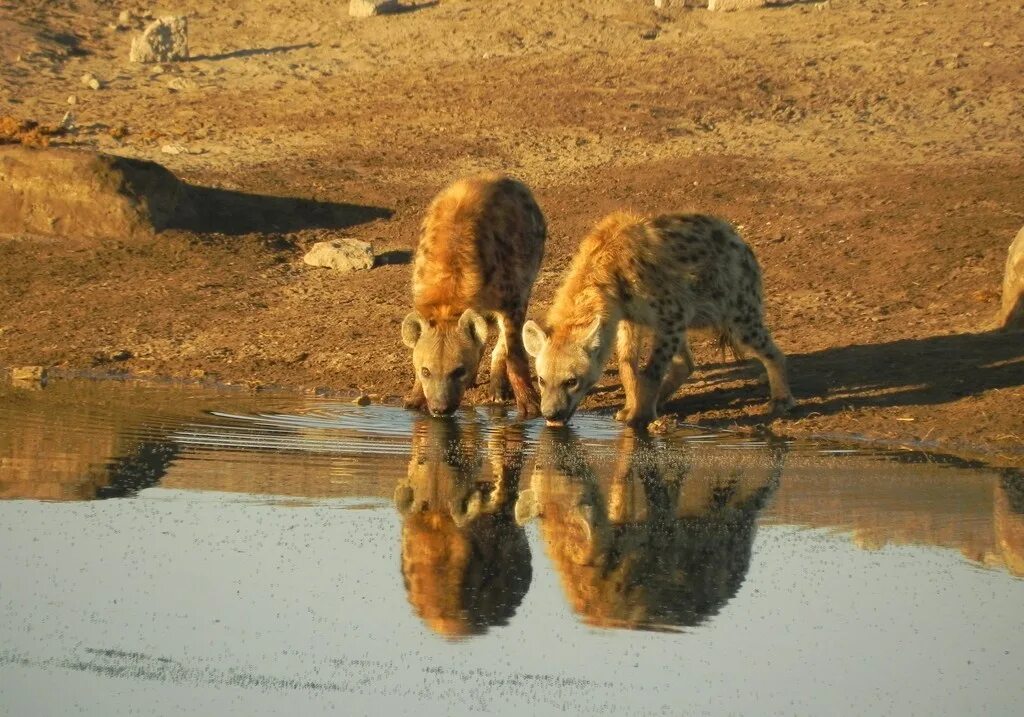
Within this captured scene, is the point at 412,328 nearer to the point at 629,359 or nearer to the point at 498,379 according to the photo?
the point at 498,379

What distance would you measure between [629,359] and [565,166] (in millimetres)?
5974

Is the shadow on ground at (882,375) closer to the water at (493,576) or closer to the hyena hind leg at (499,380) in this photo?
the hyena hind leg at (499,380)

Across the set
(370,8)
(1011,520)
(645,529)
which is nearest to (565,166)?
(370,8)

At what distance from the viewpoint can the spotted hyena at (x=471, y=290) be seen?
8.36 m

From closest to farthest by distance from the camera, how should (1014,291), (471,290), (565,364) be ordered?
(565,364)
(471,290)
(1014,291)

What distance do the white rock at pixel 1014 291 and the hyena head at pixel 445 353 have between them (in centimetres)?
302

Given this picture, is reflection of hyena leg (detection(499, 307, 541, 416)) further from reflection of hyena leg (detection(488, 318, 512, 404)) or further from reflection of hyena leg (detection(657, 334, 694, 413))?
reflection of hyena leg (detection(657, 334, 694, 413))

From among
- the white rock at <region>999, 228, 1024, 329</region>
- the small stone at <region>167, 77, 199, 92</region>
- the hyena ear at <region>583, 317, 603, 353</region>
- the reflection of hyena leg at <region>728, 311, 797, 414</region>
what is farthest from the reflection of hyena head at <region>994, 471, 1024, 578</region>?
the small stone at <region>167, 77, 199, 92</region>

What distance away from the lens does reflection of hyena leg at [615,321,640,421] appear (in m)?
8.36

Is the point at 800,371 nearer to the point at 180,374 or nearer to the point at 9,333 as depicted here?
the point at 180,374

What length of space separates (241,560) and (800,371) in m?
4.63

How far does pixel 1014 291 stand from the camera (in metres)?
9.59

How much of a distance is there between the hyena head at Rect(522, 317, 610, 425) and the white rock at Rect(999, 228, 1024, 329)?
103 inches

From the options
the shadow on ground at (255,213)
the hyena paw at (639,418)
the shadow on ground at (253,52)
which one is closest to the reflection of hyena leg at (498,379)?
the hyena paw at (639,418)
